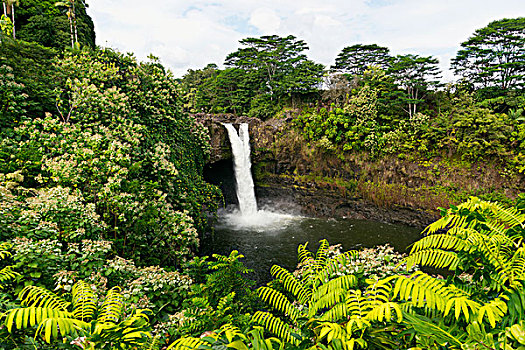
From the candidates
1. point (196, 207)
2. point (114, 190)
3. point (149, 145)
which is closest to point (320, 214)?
point (196, 207)

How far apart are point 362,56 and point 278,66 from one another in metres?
7.38

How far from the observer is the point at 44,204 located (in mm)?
3771

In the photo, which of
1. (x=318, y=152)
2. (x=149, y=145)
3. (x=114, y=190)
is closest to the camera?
(x=114, y=190)

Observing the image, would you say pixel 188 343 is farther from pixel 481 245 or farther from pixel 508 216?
pixel 508 216

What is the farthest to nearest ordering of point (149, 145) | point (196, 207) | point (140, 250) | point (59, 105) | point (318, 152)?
point (318, 152)
point (196, 207)
point (149, 145)
point (59, 105)
point (140, 250)

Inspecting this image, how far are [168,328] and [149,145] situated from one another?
581 centimetres

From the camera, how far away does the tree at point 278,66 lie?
67.8ft

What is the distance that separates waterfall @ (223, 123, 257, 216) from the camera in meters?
17.1

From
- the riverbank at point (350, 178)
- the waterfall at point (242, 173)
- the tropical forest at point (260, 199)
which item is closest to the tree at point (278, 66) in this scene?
the tropical forest at point (260, 199)

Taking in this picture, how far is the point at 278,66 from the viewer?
22.6 m

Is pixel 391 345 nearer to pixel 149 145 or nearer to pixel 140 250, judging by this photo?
pixel 140 250

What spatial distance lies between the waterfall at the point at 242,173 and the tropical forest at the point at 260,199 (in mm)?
95

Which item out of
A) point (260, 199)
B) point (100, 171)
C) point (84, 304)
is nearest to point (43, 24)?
point (100, 171)

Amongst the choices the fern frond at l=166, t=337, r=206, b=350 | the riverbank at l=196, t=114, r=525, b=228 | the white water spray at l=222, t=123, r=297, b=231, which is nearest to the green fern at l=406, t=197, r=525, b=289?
the fern frond at l=166, t=337, r=206, b=350
